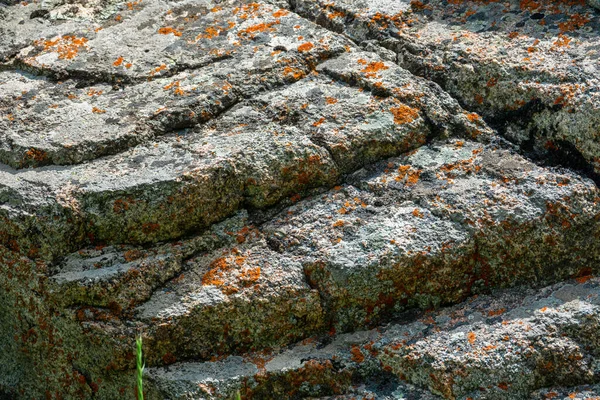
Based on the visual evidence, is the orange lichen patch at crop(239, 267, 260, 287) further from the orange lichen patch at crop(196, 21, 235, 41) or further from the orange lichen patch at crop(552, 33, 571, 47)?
the orange lichen patch at crop(552, 33, 571, 47)

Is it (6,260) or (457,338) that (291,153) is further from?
(6,260)

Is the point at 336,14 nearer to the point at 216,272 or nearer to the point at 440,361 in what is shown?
the point at 216,272

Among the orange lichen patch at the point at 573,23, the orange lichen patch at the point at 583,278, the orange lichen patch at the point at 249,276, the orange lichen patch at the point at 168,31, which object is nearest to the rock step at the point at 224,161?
the orange lichen patch at the point at 249,276

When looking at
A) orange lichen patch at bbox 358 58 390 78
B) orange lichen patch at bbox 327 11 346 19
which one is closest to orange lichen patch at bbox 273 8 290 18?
orange lichen patch at bbox 327 11 346 19

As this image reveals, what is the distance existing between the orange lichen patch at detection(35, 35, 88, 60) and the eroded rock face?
0.41 feet

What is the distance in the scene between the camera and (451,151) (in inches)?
139

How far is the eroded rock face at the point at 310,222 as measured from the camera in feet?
10.0

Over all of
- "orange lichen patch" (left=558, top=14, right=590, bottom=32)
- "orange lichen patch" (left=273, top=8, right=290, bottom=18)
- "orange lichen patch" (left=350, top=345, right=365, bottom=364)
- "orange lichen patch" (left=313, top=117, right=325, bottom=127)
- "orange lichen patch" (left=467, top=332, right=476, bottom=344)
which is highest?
"orange lichen patch" (left=558, top=14, right=590, bottom=32)

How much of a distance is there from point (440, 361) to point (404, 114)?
4.19 ft

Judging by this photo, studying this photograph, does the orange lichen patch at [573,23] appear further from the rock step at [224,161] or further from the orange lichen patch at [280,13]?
the orange lichen patch at [280,13]

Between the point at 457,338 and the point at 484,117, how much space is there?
123cm

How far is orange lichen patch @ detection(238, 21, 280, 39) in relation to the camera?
4.08m

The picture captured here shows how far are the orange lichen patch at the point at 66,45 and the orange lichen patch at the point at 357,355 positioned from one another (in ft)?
7.46

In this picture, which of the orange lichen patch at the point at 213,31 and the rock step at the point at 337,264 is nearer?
the rock step at the point at 337,264
